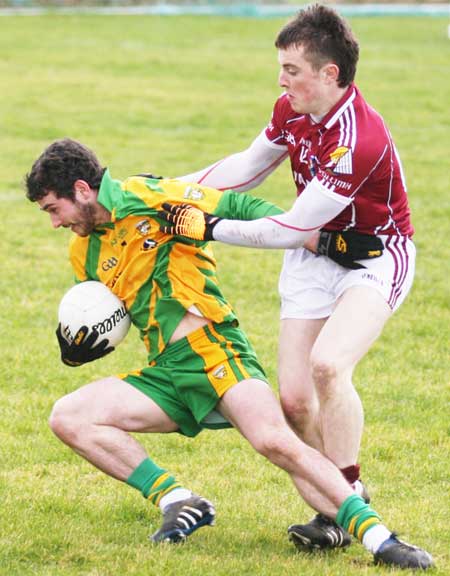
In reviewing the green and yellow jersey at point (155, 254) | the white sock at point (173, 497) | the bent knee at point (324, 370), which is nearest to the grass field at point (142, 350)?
the white sock at point (173, 497)

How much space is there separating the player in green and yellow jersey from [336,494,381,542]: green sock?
106 millimetres

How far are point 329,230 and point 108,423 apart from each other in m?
A: 1.46

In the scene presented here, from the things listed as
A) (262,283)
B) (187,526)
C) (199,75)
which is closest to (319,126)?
(187,526)

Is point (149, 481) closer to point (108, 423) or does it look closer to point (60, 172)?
point (108, 423)

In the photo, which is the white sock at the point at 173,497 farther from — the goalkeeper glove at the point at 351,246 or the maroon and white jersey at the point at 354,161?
the maroon and white jersey at the point at 354,161

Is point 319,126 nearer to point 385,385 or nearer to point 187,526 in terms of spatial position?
point 187,526

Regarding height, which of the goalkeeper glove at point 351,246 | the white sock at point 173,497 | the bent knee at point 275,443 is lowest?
the white sock at point 173,497

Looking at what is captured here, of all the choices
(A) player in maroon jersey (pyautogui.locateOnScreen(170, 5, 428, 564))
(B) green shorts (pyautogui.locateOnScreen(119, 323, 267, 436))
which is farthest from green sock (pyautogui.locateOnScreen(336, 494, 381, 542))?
(B) green shorts (pyautogui.locateOnScreen(119, 323, 267, 436))

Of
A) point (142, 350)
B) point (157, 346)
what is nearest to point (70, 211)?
point (157, 346)

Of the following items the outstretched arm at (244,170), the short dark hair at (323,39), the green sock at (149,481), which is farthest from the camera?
the outstretched arm at (244,170)

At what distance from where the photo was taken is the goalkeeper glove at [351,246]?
6.11m

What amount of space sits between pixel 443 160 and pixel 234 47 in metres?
10.5

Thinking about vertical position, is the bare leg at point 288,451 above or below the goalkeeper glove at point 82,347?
below

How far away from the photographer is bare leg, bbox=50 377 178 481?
19.3 ft
